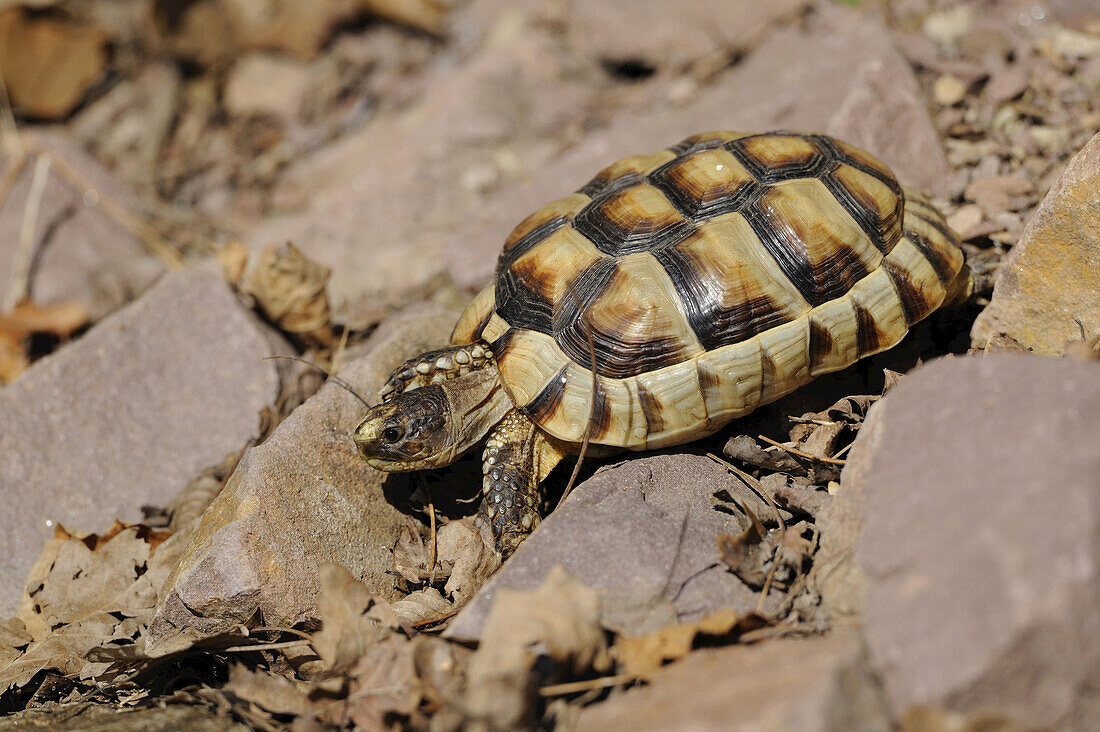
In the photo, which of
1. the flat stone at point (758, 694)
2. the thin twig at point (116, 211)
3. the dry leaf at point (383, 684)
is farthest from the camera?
the thin twig at point (116, 211)

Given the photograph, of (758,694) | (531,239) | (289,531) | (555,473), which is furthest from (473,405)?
(758,694)

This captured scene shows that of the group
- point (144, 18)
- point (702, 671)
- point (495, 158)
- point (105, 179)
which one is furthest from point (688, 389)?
point (144, 18)

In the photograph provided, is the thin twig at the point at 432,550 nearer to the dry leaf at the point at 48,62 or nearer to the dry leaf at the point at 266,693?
the dry leaf at the point at 266,693

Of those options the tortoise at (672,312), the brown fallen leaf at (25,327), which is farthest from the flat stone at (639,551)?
the brown fallen leaf at (25,327)

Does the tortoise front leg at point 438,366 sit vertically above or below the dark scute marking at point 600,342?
below

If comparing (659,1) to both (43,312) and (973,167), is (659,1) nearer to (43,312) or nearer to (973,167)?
(973,167)

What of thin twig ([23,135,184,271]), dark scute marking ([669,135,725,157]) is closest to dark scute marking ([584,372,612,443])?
dark scute marking ([669,135,725,157])

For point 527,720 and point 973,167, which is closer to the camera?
point 527,720
